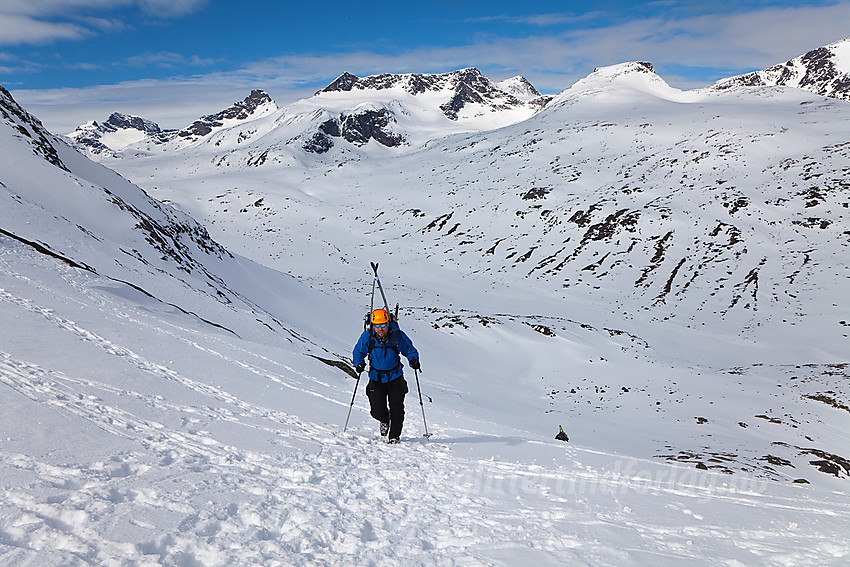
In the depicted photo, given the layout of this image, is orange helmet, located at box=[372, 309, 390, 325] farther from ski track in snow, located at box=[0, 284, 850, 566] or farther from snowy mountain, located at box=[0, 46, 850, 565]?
ski track in snow, located at box=[0, 284, 850, 566]

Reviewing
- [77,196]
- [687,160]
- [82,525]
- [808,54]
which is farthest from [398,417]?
Result: [808,54]

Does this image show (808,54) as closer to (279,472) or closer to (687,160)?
(687,160)

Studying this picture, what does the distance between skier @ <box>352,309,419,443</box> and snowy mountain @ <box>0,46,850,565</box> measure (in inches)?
21.4

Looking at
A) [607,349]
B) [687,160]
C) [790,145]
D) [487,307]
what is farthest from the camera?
[687,160]

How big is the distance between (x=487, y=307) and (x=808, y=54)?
251164mm

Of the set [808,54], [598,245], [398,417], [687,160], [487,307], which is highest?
[808,54]

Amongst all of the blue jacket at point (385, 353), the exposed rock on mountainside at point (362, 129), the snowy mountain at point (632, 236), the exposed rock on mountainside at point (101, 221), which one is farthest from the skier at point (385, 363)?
the exposed rock on mountainside at point (362, 129)

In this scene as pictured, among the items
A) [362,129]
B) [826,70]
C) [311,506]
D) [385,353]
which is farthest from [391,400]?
[826,70]

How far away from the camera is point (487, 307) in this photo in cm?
3644

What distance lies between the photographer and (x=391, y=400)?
7605 mm

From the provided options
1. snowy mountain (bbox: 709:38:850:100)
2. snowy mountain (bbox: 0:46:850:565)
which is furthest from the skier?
snowy mountain (bbox: 709:38:850:100)

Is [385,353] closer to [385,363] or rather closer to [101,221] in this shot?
[385,363]

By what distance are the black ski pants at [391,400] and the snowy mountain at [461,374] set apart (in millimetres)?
392

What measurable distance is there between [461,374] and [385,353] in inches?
561
